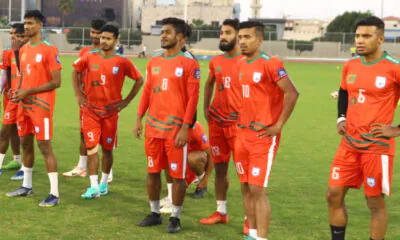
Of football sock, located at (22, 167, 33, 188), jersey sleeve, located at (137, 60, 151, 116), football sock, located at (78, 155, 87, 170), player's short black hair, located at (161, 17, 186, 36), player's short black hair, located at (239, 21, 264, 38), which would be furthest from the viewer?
football sock, located at (78, 155, 87, 170)

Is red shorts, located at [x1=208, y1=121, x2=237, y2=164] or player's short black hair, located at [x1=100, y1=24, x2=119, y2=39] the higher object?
player's short black hair, located at [x1=100, y1=24, x2=119, y2=39]

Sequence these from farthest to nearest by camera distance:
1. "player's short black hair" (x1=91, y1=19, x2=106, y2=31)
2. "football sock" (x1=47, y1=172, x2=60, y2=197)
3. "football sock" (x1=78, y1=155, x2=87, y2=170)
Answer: "football sock" (x1=78, y1=155, x2=87, y2=170) < "player's short black hair" (x1=91, y1=19, x2=106, y2=31) < "football sock" (x1=47, y1=172, x2=60, y2=197)

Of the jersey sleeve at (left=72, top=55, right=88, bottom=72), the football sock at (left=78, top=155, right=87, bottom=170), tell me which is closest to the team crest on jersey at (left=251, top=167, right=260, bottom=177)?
the jersey sleeve at (left=72, top=55, right=88, bottom=72)

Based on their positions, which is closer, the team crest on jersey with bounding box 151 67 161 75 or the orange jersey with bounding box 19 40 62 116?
the team crest on jersey with bounding box 151 67 161 75

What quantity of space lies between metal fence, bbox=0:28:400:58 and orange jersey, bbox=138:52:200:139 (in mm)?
61355

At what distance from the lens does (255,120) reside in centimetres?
634

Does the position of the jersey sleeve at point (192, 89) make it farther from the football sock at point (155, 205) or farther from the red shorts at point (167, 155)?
the football sock at point (155, 205)

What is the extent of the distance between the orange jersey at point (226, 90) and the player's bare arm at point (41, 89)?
6.64ft

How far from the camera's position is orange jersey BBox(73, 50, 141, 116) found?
332 inches

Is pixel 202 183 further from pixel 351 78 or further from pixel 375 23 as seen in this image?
pixel 375 23

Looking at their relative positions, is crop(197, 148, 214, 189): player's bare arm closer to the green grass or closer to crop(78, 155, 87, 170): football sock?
the green grass

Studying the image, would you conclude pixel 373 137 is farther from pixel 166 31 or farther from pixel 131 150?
pixel 131 150

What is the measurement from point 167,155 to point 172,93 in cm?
72

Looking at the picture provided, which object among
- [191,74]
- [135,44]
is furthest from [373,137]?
[135,44]
